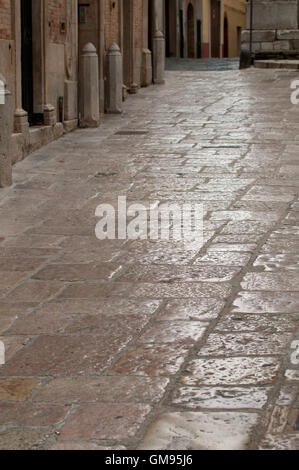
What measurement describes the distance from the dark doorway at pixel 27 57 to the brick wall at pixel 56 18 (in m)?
0.66

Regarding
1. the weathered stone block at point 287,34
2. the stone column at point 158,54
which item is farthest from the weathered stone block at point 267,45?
the stone column at point 158,54

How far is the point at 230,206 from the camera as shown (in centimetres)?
820

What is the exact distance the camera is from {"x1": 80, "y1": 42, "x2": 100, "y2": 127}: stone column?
13406 mm

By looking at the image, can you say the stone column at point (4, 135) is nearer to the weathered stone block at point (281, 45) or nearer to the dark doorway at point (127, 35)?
the dark doorway at point (127, 35)

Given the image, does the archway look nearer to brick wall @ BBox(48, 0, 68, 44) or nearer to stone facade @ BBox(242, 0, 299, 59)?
brick wall @ BBox(48, 0, 68, 44)

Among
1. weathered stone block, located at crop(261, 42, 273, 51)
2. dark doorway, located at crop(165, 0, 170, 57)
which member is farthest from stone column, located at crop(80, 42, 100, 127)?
dark doorway, located at crop(165, 0, 170, 57)

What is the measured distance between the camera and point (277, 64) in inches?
838

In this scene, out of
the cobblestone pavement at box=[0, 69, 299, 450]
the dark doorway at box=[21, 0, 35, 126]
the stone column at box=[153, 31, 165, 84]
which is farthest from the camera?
the stone column at box=[153, 31, 165, 84]

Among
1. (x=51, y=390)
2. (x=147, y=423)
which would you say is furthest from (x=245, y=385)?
(x=51, y=390)

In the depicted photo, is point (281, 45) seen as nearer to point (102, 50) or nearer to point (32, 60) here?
point (102, 50)

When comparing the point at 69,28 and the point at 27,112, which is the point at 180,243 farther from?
the point at 69,28

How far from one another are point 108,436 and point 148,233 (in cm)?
374

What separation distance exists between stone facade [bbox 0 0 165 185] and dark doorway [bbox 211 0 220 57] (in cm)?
2212

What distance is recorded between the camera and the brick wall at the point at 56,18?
12.4 meters
